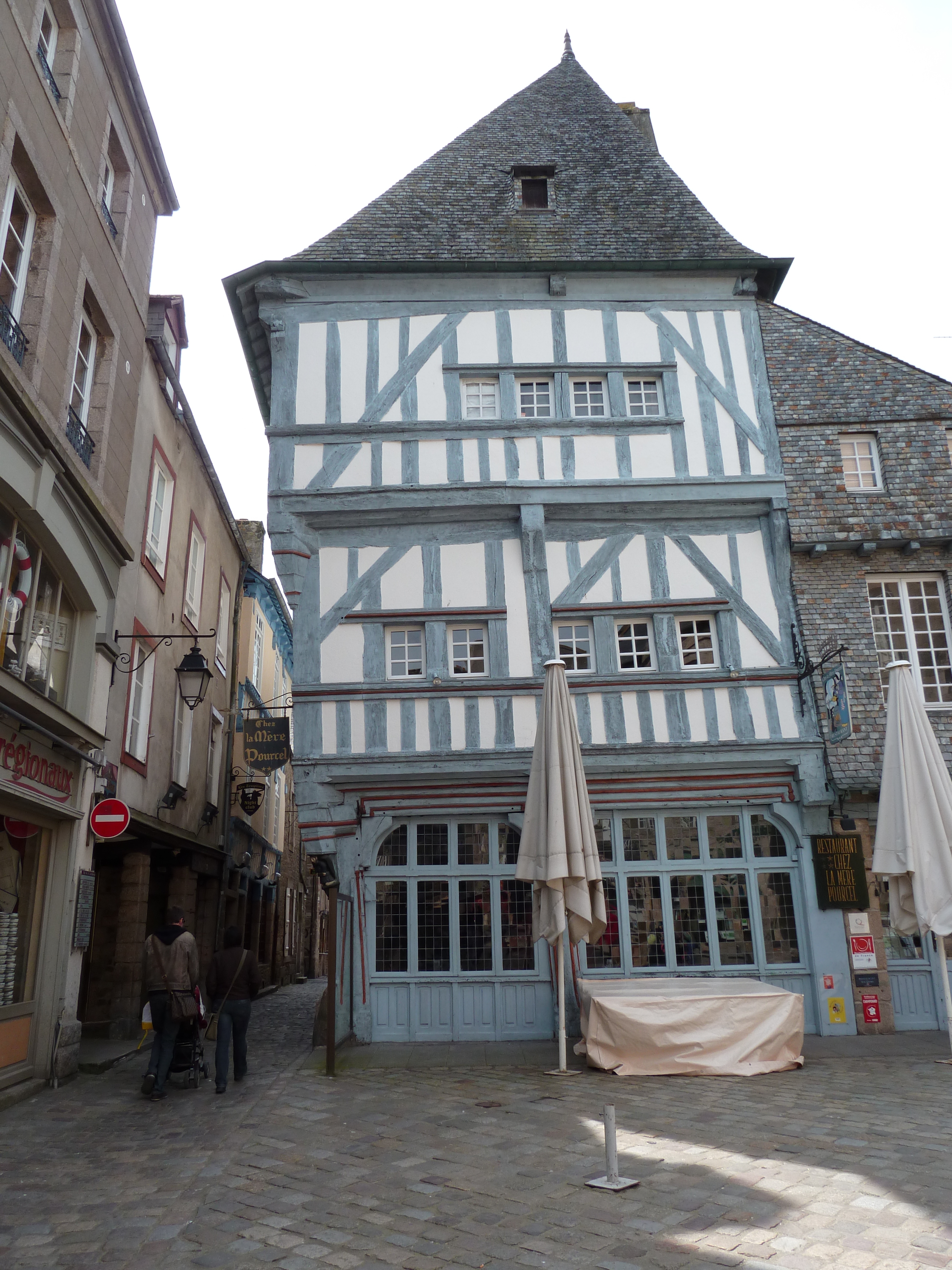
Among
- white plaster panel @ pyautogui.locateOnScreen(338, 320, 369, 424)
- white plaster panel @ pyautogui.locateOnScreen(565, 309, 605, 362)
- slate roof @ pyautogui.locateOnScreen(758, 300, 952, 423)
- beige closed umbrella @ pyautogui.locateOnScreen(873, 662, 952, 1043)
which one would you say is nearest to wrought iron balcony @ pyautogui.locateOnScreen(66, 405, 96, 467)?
white plaster panel @ pyautogui.locateOnScreen(338, 320, 369, 424)

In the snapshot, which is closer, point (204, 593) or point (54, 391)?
point (54, 391)

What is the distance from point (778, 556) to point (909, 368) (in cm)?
375

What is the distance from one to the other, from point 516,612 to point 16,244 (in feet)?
21.5

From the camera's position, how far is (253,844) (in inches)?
843

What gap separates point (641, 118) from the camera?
1778 centimetres

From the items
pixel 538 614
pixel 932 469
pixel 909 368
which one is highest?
pixel 909 368

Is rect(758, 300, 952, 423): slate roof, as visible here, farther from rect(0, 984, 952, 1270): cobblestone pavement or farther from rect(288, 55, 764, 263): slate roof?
rect(0, 984, 952, 1270): cobblestone pavement

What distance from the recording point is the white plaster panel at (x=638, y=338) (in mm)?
13039

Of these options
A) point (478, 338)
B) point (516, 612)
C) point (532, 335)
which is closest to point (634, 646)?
point (516, 612)

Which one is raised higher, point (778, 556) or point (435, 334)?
point (435, 334)

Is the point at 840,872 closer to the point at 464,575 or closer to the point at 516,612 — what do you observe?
the point at 516,612

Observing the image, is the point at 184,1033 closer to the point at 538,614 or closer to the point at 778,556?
the point at 538,614

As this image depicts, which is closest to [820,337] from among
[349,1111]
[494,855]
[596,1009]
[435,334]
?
[435,334]

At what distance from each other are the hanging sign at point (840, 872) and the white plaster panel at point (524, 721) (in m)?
3.57
